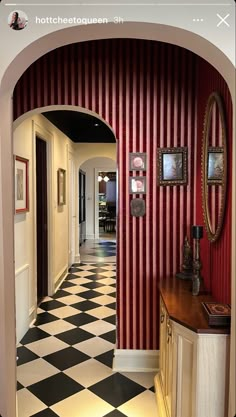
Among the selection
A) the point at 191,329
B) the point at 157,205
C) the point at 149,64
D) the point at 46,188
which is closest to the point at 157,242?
the point at 157,205

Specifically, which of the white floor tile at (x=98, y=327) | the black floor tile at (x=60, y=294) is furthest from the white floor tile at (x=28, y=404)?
the black floor tile at (x=60, y=294)

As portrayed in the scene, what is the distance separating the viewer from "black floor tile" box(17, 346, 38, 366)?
300cm

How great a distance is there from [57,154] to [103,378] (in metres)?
3.54

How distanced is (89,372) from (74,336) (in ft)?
2.42

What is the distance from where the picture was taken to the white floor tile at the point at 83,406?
2.27 m

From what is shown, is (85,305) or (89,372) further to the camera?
(85,305)

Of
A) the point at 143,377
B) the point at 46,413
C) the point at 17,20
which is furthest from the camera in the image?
the point at 143,377

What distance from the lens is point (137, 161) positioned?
281 cm

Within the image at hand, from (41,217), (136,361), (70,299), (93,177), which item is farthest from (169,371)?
(93,177)

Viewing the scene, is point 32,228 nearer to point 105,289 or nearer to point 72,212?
point 105,289

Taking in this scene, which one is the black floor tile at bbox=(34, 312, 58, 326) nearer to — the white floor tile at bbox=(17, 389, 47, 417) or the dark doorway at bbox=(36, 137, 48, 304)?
the dark doorway at bbox=(36, 137, 48, 304)

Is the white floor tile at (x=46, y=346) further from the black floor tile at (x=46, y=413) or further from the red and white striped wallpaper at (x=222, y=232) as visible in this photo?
the red and white striped wallpaper at (x=222, y=232)

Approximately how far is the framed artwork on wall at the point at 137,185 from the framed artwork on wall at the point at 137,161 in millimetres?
88

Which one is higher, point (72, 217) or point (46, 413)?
point (72, 217)
